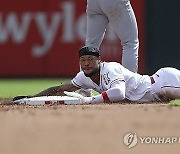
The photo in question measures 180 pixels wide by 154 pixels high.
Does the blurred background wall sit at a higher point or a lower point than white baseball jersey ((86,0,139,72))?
lower

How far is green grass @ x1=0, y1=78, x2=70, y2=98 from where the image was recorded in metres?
8.42

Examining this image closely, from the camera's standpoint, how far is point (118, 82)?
233 inches

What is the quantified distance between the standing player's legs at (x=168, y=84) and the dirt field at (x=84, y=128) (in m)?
0.52

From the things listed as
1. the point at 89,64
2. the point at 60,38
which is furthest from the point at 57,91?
the point at 60,38

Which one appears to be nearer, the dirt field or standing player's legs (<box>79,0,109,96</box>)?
the dirt field

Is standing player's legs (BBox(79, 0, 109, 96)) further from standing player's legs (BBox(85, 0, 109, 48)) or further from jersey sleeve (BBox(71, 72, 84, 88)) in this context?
jersey sleeve (BBox(71, 72, 84, 88))

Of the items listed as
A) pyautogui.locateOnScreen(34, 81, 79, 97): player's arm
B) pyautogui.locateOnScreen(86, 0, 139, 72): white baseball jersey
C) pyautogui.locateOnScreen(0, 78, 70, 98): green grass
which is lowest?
pyautogui.locateOnScreen(0, 78, 70, 98): green grass

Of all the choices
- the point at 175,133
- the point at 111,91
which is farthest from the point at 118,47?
the point at 175,133

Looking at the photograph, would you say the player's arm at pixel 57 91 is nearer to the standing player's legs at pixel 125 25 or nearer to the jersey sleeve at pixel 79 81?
the jersey sleeve at pixel 79 81

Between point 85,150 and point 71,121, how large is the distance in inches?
31.1

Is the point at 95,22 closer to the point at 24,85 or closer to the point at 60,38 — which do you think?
the point at 24,85

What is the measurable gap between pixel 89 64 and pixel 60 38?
563 centimetres

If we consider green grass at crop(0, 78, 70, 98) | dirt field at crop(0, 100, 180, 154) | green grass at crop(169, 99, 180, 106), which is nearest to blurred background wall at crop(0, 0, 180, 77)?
green grass at crop(0, 78, 70, 98)

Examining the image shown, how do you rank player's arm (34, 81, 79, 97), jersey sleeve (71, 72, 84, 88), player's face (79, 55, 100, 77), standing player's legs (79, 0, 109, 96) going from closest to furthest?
1. player's face (79, 55, 100, 77)
2. jersey sleeve (71, 72, 84, 88)
3. player's arm (34, 81, 79, 97)
4. standing player's legs (79, 0, 109, 96)
